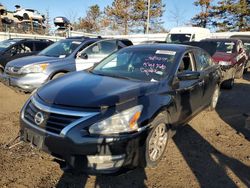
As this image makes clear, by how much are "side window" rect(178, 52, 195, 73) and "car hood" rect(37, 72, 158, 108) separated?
0.84 m

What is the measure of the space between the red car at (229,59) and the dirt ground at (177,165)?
3.95 meters

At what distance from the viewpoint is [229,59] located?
372 inches

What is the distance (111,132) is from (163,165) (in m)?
1.15

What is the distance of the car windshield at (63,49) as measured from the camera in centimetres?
779

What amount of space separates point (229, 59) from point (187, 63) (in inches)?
204

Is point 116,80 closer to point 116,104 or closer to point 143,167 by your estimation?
point 116,104

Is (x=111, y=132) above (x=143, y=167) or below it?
above

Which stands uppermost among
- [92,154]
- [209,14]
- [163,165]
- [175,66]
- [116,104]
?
[209,14]

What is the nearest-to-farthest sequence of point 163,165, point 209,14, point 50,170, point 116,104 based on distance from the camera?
1. point 116,104
2. point 50,170
3. point 163,165
4. point 209,14

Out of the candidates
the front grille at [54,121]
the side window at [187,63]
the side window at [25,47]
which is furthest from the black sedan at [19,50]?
the front grille at [54,121]

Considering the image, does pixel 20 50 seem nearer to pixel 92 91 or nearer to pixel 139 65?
pixel 139 65

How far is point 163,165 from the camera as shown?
3871mm

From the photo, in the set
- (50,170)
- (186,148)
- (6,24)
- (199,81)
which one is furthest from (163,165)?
(6,24)

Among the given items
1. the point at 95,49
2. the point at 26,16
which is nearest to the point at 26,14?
the point at 26,16
